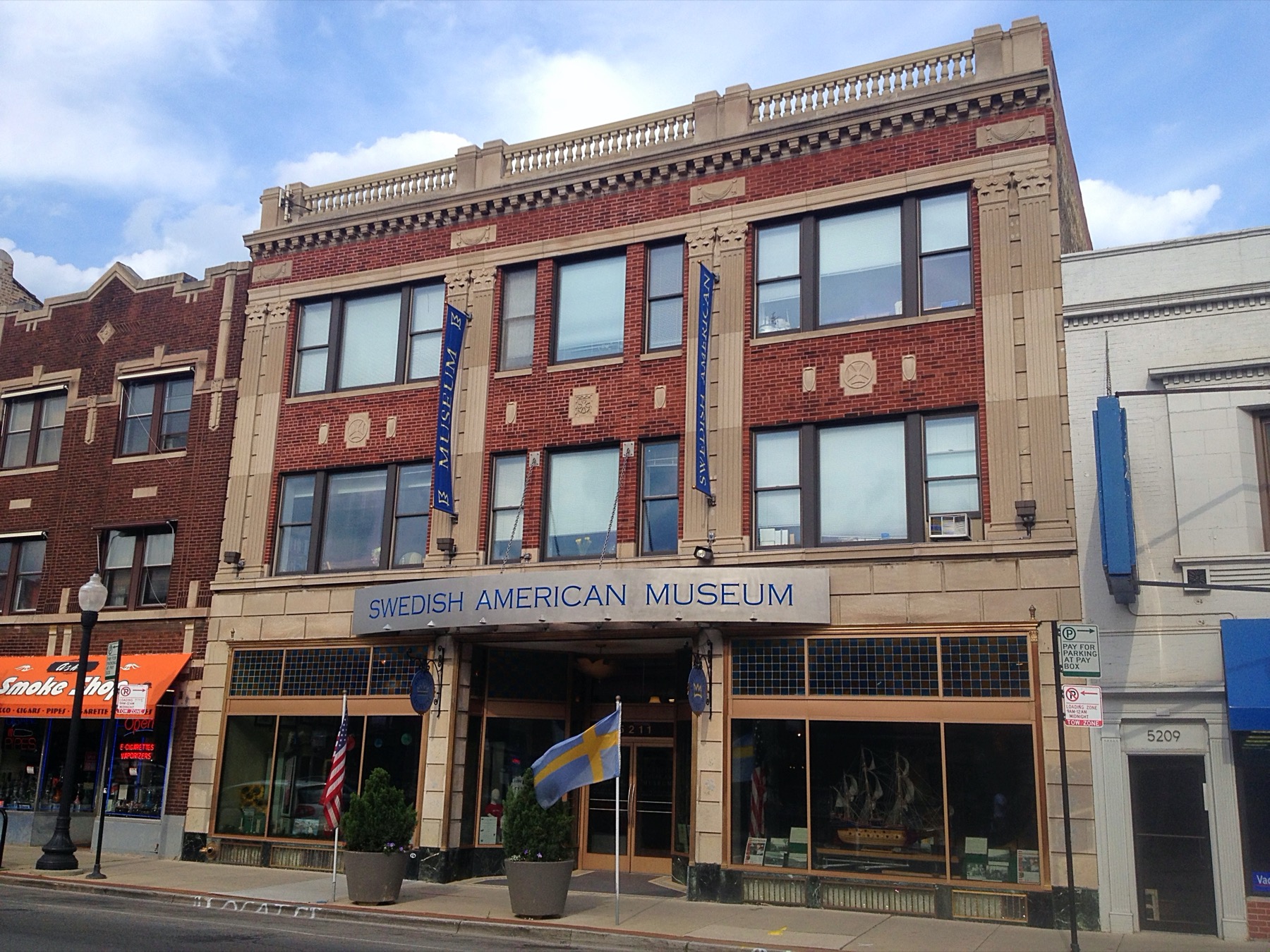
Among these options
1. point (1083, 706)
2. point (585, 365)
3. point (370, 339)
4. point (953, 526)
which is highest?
point (370, 339)

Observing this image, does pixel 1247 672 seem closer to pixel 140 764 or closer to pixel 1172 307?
pixel 1172 307

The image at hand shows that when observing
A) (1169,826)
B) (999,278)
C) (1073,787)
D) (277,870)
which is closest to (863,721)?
(1073,787)

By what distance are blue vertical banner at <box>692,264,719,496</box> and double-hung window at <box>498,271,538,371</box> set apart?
3.72 metres

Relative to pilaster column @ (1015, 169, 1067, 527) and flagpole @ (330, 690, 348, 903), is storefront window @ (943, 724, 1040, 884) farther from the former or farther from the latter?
flagpole @ (330, 690, 348, 903)

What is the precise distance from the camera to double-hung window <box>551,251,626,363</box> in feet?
72.6

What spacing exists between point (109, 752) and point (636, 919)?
13.3m

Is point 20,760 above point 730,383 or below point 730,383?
below

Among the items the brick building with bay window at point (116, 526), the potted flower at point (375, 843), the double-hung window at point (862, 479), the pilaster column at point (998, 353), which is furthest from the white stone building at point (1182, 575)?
the brick building with bay window at point (116, 526)

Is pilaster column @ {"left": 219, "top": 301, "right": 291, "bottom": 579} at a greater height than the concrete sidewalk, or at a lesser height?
greater

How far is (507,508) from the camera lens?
72.2 feet

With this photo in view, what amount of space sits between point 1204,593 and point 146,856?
19.5 meters

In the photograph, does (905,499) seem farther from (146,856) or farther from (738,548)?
(146,856)

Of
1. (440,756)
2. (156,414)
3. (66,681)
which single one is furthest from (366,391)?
(66,681)

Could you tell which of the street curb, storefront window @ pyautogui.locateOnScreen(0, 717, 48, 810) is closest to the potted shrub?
the street curb
